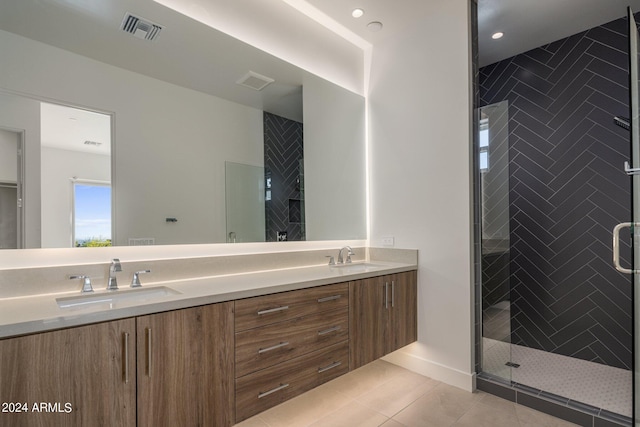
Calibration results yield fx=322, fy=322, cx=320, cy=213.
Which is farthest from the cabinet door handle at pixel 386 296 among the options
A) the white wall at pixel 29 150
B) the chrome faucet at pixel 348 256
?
the white wall at pixel 29 150

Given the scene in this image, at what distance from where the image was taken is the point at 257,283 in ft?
5.68

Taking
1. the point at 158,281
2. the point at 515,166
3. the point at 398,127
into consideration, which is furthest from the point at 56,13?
the point at 515,166

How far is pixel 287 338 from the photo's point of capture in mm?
1704

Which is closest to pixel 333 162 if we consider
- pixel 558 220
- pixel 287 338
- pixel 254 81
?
pixel 254 81

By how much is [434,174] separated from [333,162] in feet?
2.84

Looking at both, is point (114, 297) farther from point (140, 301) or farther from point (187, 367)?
point (187, 367)

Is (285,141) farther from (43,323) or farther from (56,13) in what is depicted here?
(43,323)

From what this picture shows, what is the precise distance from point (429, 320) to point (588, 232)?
154 centimetres

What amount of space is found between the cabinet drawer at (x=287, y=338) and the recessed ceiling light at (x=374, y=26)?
2.27 metres

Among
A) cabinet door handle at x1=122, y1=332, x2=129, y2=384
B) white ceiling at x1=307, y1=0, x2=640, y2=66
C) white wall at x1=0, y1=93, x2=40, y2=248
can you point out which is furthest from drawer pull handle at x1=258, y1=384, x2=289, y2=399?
white ceiling at x1=307, y1=0, x2=640, y2=66

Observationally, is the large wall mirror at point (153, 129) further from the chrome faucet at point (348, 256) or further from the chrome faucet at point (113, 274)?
the chrome faucet at point (348, 256)

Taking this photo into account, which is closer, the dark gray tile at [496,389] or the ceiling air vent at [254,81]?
the dark gray tile at [496,389]

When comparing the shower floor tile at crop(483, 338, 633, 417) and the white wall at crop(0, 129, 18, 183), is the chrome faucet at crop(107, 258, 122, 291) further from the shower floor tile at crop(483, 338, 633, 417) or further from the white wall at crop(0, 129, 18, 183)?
the shower floor tile at crop(483, 338, 633, 417)

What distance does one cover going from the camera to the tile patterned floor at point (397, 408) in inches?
75.7
